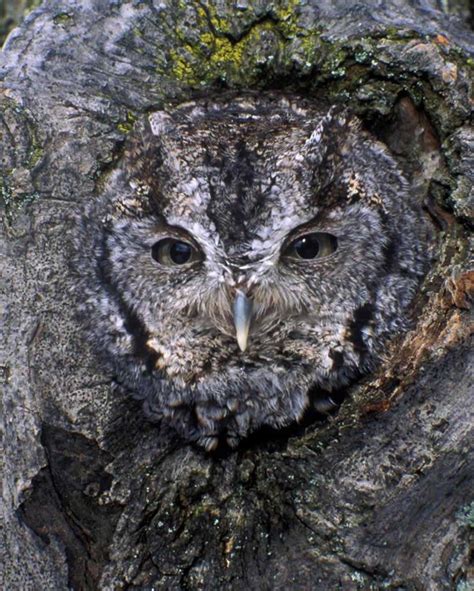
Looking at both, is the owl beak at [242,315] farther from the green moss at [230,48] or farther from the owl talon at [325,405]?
the green moss at [230,48]

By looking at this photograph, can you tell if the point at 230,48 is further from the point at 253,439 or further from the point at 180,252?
the point at 253,439

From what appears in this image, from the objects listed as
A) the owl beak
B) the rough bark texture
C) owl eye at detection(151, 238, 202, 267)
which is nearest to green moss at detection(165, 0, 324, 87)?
the rough bark texture

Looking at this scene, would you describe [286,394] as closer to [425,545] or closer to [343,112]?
[425,545]

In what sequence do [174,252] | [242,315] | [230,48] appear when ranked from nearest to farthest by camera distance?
[242,315], [174,252], [230,48]

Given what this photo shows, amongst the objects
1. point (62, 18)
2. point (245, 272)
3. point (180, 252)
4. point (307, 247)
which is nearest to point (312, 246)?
point (307, 247)

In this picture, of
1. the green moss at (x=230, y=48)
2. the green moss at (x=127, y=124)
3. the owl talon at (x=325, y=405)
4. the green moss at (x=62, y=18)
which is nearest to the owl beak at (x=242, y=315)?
the owl talon at (x=325, y=405)
